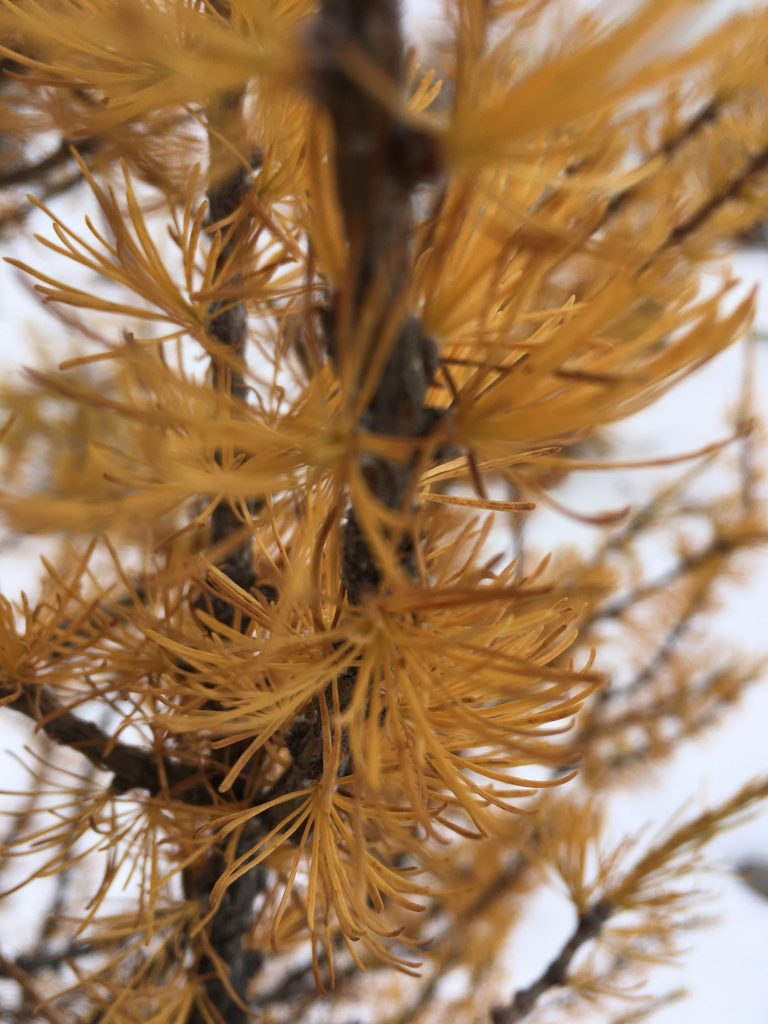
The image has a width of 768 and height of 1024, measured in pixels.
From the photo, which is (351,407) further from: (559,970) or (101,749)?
(559,970)

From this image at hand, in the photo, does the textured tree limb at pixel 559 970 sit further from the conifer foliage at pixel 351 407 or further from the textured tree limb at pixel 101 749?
the textured tree limb at pixel 101 749

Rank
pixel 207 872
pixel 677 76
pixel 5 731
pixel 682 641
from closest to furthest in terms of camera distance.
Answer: pixel 677 76, pixel 207 872, pixel 682 641, pixel 5 731

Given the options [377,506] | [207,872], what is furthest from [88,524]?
[207,872]

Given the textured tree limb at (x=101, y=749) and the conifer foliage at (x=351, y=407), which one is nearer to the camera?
the conifer foliage at (x=351, y=407)

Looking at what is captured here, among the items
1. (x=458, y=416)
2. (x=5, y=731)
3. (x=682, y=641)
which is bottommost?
(x=5, y=731)

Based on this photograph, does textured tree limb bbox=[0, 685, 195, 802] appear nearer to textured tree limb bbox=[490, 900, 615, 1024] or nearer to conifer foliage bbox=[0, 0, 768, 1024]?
conifer foliage bbox=[0, 0, 768, 1024]

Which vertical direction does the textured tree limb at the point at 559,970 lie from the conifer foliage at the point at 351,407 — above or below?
below

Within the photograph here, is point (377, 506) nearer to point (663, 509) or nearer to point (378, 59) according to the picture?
point (378, 59)

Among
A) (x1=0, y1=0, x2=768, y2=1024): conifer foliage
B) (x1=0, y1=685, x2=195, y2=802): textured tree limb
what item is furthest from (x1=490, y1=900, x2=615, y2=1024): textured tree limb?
(x1=0, y1=685, x2=195, y2=802): textured tree limb

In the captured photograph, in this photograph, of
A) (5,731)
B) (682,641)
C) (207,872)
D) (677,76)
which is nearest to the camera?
(677,76)

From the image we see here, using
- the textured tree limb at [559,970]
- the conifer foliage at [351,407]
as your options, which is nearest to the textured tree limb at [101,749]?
the conifer foliage at [351,407]

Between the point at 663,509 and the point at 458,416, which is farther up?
the point at 663,509
